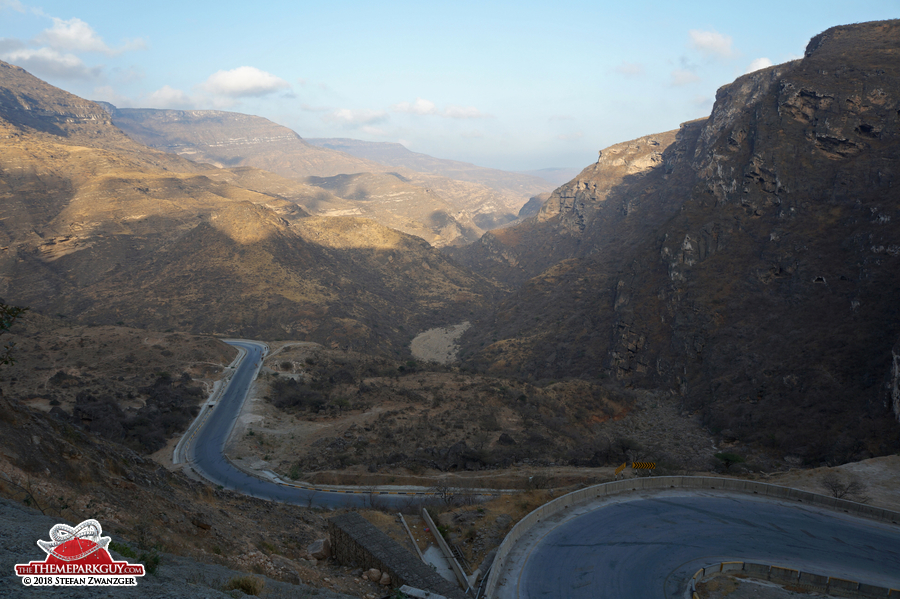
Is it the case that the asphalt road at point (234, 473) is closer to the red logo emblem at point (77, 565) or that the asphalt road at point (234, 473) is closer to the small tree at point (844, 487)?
the red logo emblem at point (77, 565)

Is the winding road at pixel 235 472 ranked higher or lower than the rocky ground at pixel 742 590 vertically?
lower

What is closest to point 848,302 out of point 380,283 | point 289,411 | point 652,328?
point 652,328

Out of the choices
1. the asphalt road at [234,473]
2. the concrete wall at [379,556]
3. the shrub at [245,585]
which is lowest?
the asphalt road at [234,473]

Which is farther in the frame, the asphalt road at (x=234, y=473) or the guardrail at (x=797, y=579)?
the asphalt road at (x=234, y=473)

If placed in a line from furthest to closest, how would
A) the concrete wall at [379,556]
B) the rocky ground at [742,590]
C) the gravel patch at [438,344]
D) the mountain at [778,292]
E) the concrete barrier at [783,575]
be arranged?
the gravel patch at [438,344], the mountain at [778,292], the concrete barrier at [783,575], the rocky ground at [742,590], the concrete wall at [379,556]

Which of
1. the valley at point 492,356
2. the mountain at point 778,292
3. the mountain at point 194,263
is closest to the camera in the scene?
the valley at point 492,356

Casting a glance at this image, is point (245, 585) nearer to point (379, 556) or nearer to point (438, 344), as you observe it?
point (379, 556)

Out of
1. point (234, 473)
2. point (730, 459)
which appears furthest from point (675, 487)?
point (234, 473)

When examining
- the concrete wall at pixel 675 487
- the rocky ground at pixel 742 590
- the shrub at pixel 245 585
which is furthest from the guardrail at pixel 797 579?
the shrub at pixel 245 585
